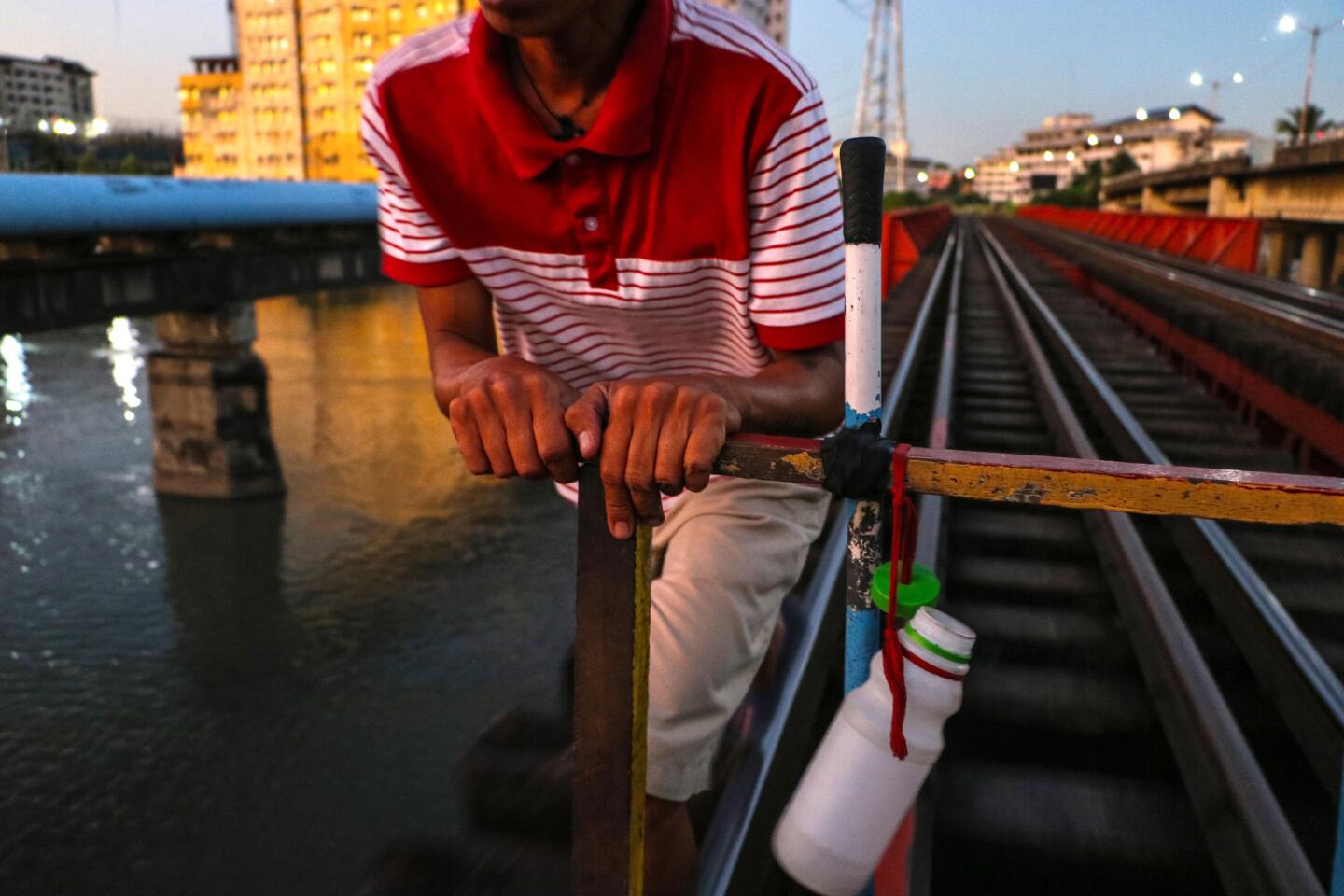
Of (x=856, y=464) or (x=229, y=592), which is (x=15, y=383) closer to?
(x=229, y=592)

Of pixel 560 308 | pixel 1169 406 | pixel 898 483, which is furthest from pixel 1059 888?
pixel 1169 406

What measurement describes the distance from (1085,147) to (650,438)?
176215 millimetres

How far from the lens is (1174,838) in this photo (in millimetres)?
2502

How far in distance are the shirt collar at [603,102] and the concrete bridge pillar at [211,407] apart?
51.7 ft

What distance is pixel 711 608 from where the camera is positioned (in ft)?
6.01

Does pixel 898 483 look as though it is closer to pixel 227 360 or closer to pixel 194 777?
pixel 194 777

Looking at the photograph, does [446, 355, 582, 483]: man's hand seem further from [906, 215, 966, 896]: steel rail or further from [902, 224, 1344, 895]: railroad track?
[902, 224, 1344, 895]: railroad track

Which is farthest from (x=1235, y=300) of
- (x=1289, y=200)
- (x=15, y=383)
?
(x=15, y=383)

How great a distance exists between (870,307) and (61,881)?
9171 millimetres

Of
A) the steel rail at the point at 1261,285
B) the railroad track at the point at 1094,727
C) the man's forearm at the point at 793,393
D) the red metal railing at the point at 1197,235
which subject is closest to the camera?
the man's forearm at the point at 793,393

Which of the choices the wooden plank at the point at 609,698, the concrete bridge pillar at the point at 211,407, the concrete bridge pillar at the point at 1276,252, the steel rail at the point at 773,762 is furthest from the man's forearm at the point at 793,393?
the concrete bridge pillar at the point at 1276,252

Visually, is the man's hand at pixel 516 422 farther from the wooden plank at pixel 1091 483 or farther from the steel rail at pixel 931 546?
the steel rail at pixel 931 546

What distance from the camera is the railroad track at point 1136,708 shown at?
2404mm

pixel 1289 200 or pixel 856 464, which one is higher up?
pixel 1289 200
